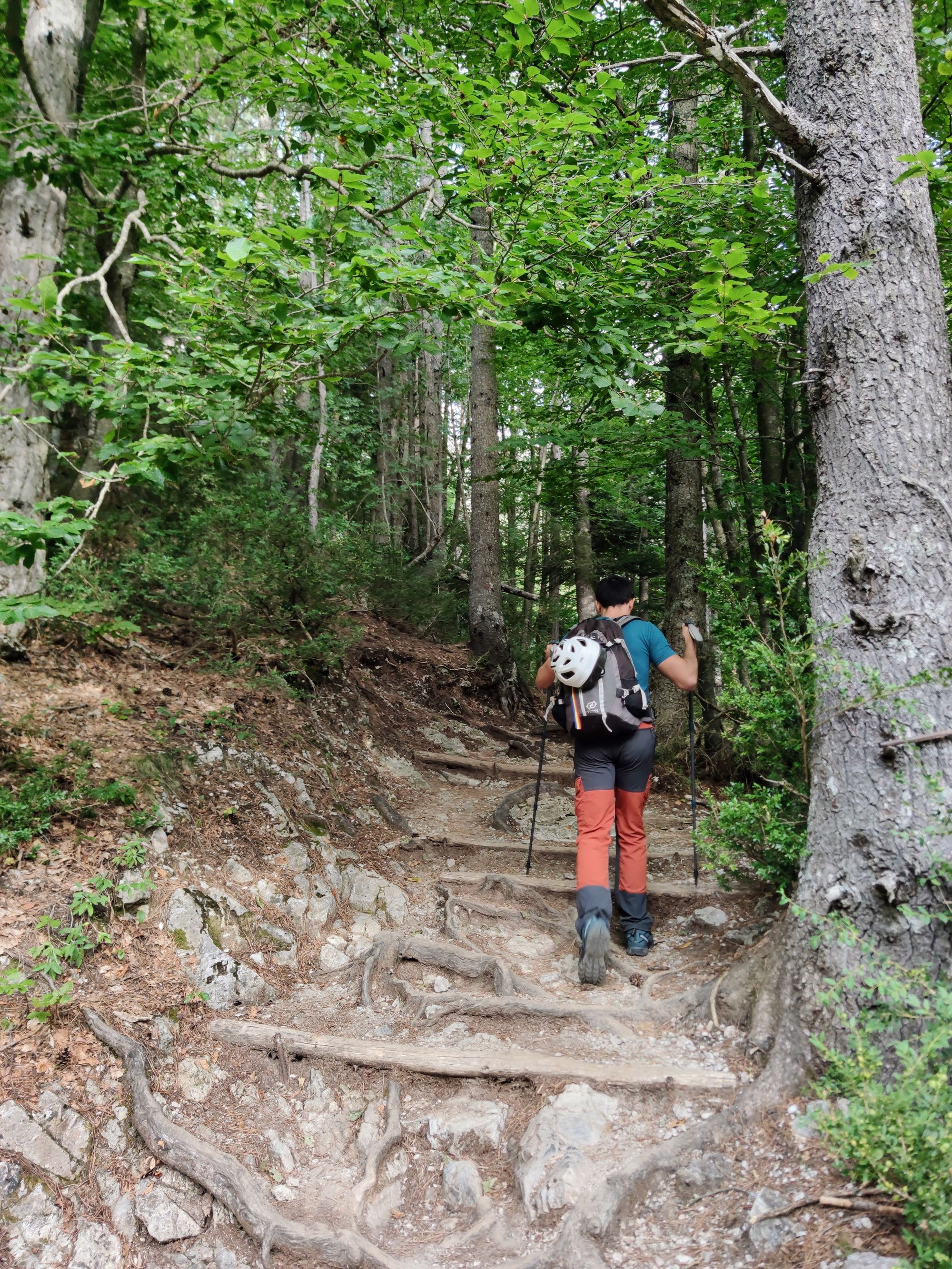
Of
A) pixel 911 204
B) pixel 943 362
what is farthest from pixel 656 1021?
pixel 911 204

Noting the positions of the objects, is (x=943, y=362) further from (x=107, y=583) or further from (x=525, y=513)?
(x=525, y=513)

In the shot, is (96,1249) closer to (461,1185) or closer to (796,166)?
(461,1185)

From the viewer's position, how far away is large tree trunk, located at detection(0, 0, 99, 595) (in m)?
6.09

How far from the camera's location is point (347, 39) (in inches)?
263

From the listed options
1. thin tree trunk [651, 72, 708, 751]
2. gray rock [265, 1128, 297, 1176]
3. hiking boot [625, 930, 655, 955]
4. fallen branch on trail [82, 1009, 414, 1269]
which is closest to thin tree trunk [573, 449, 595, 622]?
thin tree trunk [651, 72, 708, 751]

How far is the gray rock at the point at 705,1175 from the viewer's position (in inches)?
120

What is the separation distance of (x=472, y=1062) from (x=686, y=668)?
279 centimetres

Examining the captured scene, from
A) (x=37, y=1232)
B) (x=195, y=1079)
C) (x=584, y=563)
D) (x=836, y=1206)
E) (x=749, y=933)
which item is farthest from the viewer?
(x=584, y=563)

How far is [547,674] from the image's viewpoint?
17.9 ft

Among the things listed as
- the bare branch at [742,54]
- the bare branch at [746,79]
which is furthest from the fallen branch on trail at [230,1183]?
the bare branch at [742,54]

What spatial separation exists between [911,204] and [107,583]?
24.1ft

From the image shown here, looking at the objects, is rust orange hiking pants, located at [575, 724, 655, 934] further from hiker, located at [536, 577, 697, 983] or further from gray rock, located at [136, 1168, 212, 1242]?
gray rock, located at [136, 1168, 212, 1242]

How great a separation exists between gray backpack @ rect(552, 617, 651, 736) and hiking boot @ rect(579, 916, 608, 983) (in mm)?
1227

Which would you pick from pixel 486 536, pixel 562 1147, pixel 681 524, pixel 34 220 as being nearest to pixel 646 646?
pixel 562 1147
